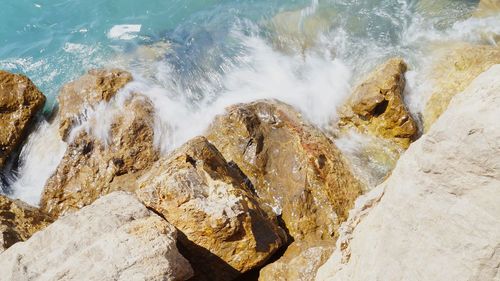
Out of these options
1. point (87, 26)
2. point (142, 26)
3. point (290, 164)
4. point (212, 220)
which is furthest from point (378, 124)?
point (87, 26)

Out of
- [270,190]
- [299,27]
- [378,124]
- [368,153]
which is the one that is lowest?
[270,190]

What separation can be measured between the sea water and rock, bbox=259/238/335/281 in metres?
3.09

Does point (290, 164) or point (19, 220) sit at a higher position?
point (290, 164)

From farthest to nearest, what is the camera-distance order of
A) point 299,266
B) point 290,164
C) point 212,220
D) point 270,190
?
point 290,164 < point 270,190 < point 299,266 < point 212,220

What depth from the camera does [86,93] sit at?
8.80 m

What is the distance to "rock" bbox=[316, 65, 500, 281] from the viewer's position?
10.2 feet

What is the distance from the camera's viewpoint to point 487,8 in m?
11.1

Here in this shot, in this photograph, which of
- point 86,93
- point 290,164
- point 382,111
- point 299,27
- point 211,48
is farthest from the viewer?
point 299,27

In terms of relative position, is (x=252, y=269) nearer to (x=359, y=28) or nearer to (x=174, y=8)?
(x=359, y=28)

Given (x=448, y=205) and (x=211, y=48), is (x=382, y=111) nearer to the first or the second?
(x=211, y=48)

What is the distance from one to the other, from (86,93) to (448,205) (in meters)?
7.16

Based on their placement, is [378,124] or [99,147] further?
[378,124]

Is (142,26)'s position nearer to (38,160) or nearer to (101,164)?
(38,160)

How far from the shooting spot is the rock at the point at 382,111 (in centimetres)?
824
